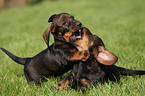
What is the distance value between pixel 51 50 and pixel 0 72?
100cm

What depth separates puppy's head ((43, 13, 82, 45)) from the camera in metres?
2.81

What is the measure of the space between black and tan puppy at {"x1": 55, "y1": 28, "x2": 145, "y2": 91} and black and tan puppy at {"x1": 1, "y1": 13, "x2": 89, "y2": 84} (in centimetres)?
12

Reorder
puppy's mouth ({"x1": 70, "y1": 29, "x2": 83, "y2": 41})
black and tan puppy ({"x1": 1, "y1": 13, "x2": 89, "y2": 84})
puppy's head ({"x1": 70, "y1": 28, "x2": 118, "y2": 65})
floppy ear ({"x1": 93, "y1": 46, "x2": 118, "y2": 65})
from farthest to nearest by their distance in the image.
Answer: black and tan puppy ({"x1": 1, "y1": 13, "x2": 89, "y2": 84}) < puppy's mouth ({"x1": 70, "y1": 29, "x2": 83, "y2": 41}) < puppy's head ({"x1": 70, "y1": 28, "x2": 118, "y2": 65}) < floppy ear ({"x1": 93, "y1": 46, "x2": 118, "y2": 65})

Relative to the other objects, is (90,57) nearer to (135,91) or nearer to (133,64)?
(135,91)

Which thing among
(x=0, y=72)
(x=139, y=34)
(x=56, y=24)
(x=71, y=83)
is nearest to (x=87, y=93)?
(x=71, y=83)

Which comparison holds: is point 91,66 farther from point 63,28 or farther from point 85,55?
point 63,28

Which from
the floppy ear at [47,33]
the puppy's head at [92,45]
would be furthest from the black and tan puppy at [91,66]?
the floppy ear at [47,33]

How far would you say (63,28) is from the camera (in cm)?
294

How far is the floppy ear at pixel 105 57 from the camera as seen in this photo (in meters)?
2.41

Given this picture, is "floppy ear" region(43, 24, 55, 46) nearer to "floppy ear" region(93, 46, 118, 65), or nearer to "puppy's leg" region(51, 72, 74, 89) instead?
"puppy's leg" region(51, 72, 74, 89)

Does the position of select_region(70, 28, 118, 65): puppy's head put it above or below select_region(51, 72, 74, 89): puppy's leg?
above

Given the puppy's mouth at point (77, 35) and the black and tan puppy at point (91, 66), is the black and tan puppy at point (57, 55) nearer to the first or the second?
the puppy's mouth at point (77, 35)

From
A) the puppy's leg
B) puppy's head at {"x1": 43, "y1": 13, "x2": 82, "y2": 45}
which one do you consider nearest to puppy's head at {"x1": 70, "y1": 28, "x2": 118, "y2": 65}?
puppy's head at {"x1": 43, "y1": 13, "x2": 82, "y2": 45}

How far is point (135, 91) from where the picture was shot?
236 cm
